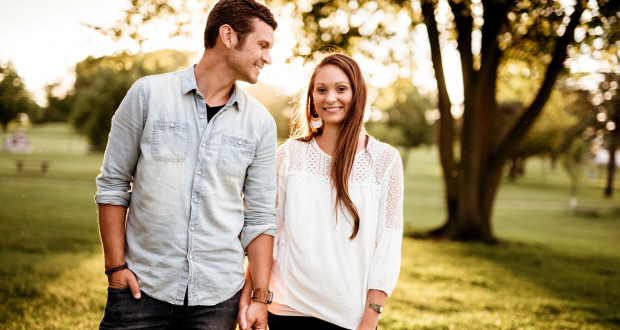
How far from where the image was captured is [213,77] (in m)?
2.48

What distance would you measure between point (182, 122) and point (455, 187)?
1175 cm

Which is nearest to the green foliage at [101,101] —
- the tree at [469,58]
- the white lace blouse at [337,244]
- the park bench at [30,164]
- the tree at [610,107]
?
the park bench at [30,164]

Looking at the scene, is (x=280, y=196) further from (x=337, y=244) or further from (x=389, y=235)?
(x=389, y=235)

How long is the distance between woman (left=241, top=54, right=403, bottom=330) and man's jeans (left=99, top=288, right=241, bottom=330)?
38 cm

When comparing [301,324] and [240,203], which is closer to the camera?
[240,203]

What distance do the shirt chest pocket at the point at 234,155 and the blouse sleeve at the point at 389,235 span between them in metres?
0.78

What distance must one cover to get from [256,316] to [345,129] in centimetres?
116

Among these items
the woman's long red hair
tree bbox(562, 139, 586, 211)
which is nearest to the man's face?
the woman's long red hair

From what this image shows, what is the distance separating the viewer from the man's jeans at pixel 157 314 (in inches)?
87.0

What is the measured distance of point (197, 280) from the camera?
2.30m

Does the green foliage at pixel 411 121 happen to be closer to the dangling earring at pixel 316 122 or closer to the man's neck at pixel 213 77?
the dangling earring at pixel 316 122

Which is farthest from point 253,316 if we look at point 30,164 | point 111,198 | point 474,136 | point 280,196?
point 30,164

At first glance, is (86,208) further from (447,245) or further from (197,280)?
(197,280)

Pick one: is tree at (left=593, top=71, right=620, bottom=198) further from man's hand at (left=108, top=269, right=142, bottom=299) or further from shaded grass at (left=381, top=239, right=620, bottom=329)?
man's hand at (left=108, top=269, right=142, bottom=299)
